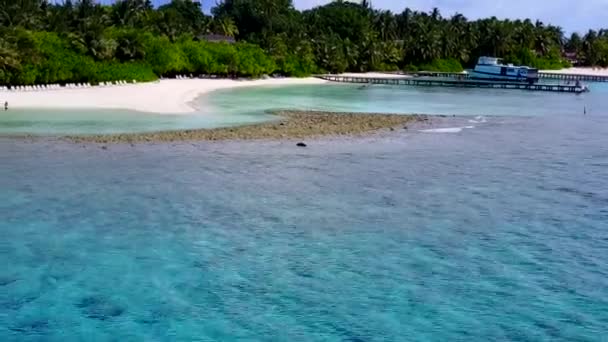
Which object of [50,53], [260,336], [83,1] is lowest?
[260,336]

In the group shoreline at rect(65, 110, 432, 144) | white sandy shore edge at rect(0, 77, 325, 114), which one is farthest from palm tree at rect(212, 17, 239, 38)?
shoreline at rect(65, 110, 432, 144)

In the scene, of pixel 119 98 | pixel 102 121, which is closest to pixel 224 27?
pixel 119 98

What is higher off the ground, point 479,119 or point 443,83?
point 443,83

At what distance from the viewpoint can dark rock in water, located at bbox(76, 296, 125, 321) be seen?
11.5 metres

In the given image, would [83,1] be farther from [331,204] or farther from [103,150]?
[331,204]

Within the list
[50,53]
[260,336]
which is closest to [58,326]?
[260,336]

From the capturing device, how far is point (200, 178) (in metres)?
22.6

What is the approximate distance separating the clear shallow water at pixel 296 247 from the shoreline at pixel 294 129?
10.9 feet

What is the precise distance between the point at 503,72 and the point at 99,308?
85.6 metres

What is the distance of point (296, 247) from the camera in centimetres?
1552

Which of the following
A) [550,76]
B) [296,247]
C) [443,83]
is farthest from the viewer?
[550,76]

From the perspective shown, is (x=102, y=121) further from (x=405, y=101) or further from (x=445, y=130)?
(x=405, y=101)

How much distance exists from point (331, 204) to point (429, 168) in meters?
6.90

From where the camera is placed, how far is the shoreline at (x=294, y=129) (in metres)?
30.6
